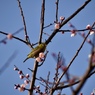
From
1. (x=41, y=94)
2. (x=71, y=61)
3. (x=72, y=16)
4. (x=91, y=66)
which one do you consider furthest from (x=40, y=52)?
(x=91, y=66)

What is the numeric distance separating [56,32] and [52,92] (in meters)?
1.60

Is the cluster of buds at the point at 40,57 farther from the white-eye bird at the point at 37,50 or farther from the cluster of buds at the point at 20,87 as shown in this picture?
the cluster of buds at the point at 20,87

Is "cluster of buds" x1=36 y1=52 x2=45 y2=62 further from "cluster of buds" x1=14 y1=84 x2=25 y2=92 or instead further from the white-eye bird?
"cluster of buds" x1=14 y1=84 x2=25 y2=92

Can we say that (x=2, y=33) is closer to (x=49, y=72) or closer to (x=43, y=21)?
(x=43, y=21)

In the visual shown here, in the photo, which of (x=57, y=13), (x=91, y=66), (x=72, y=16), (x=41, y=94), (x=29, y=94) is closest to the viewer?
(x=91, y=66)

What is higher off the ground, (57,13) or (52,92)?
(57,13)

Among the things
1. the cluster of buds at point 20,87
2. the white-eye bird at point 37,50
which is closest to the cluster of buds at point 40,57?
the white-eye bird at point 37,50

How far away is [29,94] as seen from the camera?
15.7ft

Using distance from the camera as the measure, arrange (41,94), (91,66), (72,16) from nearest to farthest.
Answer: (91,66) < (72,16) < (41,94)

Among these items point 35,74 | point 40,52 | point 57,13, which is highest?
point 57,13

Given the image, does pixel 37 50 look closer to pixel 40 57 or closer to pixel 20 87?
pixel 40 57

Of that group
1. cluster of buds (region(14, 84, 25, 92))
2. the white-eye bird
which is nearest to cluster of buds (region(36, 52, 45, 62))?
the white-eye bird

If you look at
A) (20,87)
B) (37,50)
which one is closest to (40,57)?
(37,50)

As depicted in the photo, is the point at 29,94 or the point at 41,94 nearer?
the point at 29,94
